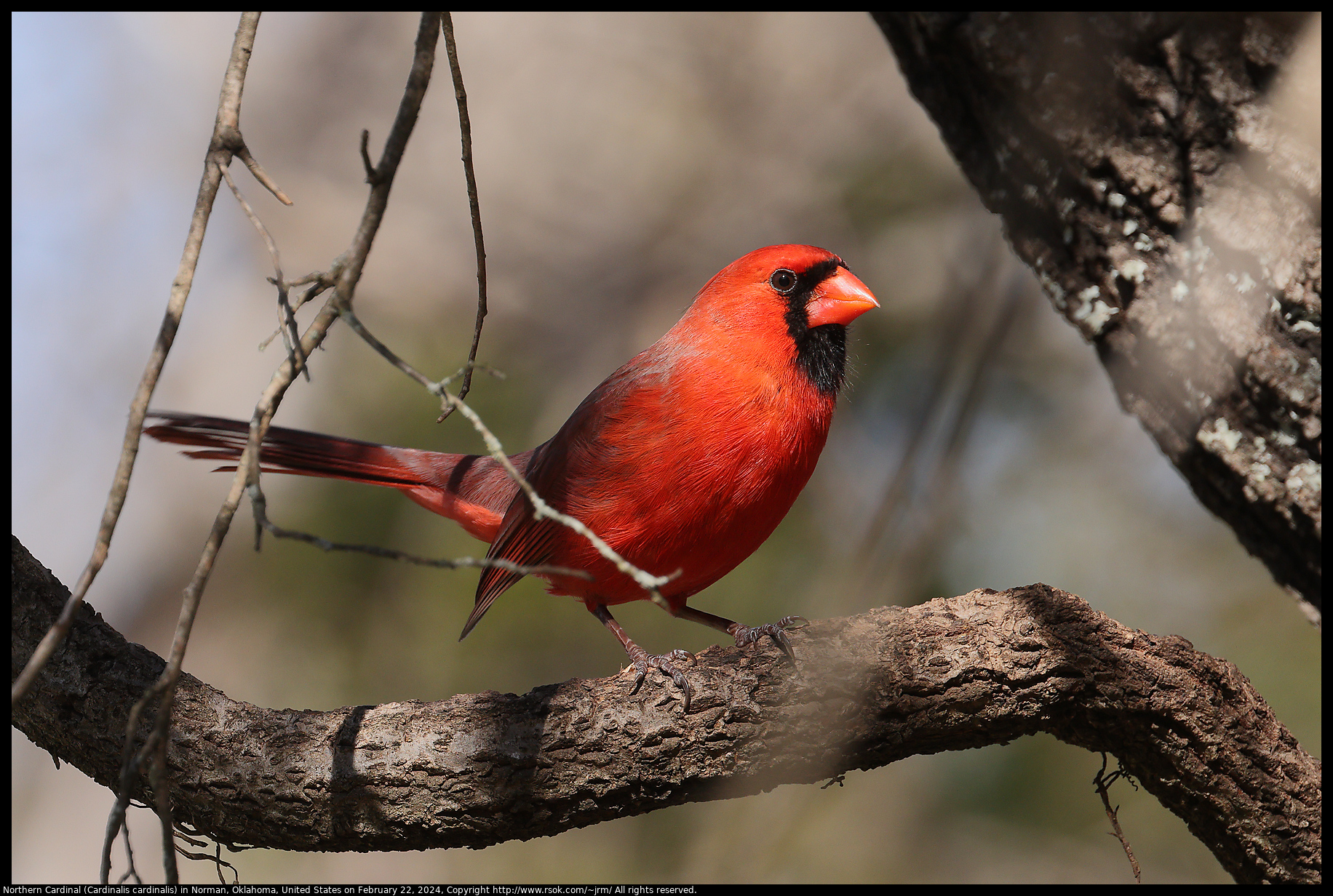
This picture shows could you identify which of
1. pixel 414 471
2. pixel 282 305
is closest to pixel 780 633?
pixel 282 305

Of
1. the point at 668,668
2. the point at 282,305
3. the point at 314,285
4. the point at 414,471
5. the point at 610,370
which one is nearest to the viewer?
the point at 282,305

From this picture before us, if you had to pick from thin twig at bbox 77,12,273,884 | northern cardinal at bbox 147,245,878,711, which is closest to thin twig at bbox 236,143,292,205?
thin twig at bbox 77,12,273,884

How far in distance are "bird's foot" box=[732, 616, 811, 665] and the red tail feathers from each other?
3.92 ft

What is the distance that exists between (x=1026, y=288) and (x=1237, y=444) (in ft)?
2.34

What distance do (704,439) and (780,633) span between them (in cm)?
60

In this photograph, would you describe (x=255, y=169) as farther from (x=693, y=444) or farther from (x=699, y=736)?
(x=699, y=736)

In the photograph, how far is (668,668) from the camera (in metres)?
2.32

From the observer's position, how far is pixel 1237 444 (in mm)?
1974

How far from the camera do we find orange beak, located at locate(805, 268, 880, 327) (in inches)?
118

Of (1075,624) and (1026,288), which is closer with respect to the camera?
(1075,624)

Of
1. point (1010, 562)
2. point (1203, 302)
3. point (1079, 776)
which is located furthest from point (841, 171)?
point (1203, 302)

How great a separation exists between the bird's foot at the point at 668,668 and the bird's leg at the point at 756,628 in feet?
0.57

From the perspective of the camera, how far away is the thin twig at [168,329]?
1367 mm
